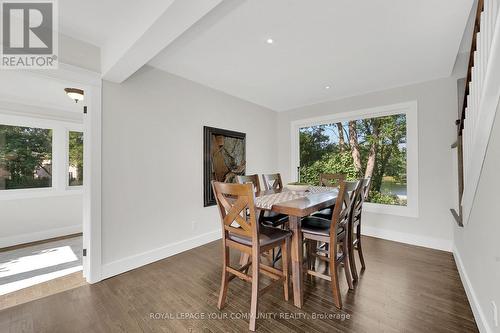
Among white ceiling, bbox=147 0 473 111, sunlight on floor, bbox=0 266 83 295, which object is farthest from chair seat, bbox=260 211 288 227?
sunlight on floor, bbox=0 266 83 295

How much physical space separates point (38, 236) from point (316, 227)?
4.57m

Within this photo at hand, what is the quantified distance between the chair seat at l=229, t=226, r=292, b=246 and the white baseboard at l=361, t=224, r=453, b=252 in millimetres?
2532

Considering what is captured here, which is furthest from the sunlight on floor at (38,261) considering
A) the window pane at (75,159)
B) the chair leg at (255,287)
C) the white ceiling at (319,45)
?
the white ceiling at (319,45)

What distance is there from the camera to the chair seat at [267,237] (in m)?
1.76

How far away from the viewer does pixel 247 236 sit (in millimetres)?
1758

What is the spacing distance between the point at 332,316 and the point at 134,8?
9.71 ft

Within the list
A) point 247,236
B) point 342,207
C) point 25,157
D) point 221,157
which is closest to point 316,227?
point 342,207

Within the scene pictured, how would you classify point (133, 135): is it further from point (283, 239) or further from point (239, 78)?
point (283, 239)

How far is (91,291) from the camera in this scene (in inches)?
84.4

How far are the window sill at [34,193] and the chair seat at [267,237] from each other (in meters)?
3.94

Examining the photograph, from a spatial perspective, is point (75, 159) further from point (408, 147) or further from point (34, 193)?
point (408, 147)

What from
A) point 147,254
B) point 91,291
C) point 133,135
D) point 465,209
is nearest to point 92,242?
point 91,291

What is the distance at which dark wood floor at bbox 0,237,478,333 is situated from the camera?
5.42 ft

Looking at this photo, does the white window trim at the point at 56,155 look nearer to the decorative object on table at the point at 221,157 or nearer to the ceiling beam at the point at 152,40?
the ceiling beam at the point at 152,40
